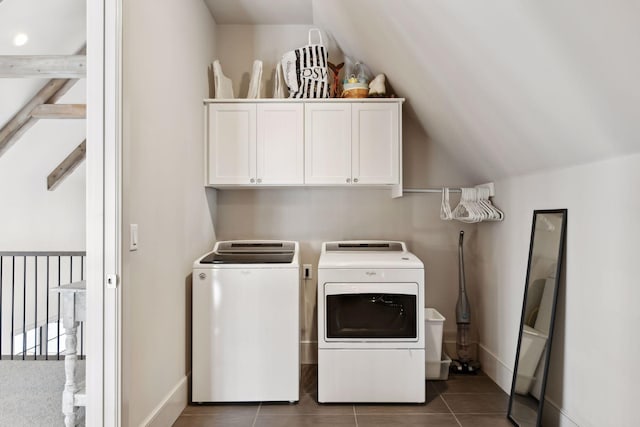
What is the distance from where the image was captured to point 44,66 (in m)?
2.59

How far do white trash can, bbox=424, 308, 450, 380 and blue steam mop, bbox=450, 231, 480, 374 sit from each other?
10.2 inches

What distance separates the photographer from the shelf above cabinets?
9.83ft

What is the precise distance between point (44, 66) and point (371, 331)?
2.64 metres

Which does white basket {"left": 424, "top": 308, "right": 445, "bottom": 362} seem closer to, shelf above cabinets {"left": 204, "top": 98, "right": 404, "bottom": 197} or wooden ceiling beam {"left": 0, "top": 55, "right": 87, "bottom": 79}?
shelf above cabinets {"left": 204, "top": 98, "right": 404, "bottom": 197}

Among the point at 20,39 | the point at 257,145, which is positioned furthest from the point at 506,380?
the point at 20,39

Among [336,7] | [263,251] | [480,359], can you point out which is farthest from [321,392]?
[336,7]

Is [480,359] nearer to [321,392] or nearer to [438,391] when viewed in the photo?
[438,391]

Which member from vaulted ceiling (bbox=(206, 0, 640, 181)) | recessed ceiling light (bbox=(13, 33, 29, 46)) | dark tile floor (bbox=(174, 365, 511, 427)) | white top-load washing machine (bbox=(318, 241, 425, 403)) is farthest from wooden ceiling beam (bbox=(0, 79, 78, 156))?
white top-load washing machine (bbox=(318, 241, 425, 403))

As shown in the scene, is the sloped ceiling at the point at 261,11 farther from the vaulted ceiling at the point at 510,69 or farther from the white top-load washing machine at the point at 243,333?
the white top-load washing machine at the point at 243,333

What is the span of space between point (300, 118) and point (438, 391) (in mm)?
2116

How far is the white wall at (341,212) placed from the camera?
3379 mm

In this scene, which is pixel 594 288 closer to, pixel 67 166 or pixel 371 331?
pixel 371 331

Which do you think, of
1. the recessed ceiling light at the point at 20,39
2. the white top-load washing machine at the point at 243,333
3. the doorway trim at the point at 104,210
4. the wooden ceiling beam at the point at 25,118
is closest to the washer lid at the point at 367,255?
the white top-load washing machine at the point at 243,333

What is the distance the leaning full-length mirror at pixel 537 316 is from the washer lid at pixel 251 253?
4.76ft
